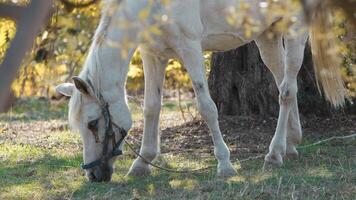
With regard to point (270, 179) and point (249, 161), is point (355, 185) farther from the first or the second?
point (249, 161)

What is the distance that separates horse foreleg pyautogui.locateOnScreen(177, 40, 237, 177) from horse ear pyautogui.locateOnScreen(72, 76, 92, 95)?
0.82 metres

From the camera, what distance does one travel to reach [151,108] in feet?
20.5

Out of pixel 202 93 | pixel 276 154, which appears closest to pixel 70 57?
pixel 276 154

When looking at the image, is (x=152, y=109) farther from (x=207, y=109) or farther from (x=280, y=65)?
(x=280, y=65)

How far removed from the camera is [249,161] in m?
6.69

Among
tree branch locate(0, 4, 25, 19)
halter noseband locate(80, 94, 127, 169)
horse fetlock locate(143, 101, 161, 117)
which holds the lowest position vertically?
halter noseband locate(80, 94, 127, 169)

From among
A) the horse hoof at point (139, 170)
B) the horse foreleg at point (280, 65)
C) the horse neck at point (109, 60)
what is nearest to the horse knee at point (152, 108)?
the horse hoof at point (139, 170)

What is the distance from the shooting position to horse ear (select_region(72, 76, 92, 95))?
5.35 meters

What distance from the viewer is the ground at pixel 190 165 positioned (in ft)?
17.2

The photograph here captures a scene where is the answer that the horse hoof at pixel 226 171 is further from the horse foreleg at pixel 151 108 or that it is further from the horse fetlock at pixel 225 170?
the horse foreleg at pixel 151 108

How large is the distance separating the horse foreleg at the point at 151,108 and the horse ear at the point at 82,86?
2.64 ft

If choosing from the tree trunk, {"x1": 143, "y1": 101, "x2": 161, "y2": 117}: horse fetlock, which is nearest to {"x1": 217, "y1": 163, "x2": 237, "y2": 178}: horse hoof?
{"x1": 143, "y1": 101, "x2": 161, "y2": 117}: horse fetlock

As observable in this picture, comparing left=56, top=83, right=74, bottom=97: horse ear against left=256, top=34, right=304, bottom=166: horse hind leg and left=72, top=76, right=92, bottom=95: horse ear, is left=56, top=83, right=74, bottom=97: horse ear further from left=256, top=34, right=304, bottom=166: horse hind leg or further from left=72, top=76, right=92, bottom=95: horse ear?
left=256, top=34, right=304, bottom=166: horse hind leg

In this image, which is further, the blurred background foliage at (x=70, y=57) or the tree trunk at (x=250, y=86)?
the tree trunk at (x=250, y=86)
